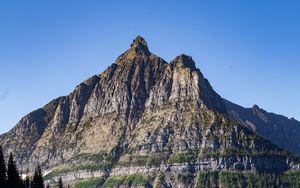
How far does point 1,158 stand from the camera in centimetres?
17812

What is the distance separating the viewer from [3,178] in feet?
575

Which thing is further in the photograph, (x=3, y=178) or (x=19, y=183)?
(x=19, y=183)

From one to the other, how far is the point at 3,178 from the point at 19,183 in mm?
24421

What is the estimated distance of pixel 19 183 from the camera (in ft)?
654

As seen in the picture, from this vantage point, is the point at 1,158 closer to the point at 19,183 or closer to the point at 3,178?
the point at 3,178

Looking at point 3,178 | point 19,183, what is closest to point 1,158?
point 3,178

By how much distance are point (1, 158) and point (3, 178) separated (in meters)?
5.77

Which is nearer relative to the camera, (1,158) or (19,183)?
(1,158)

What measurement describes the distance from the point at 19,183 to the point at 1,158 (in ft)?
76.3
